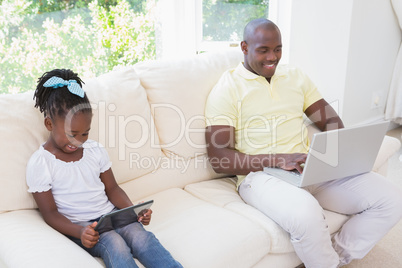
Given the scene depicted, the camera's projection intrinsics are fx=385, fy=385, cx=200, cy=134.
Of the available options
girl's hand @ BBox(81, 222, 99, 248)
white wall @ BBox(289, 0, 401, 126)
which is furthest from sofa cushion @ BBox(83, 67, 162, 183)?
white wall @ BBox(289, 0, 401, 126)

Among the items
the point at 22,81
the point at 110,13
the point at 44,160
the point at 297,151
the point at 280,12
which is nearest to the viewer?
the point at 44,160

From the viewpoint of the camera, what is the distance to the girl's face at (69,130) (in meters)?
1.31

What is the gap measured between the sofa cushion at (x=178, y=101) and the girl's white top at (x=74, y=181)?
1.35ft

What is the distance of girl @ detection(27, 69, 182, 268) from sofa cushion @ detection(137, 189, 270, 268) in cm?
8

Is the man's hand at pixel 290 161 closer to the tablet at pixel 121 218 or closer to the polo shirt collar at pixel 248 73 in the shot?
the polo shirt collar at pixel 248 73

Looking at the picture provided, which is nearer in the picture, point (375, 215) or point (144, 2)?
point (375, 215)

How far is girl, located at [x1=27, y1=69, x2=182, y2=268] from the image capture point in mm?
1275

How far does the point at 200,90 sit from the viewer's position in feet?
6.14

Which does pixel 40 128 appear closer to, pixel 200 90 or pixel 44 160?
pixel 44 160

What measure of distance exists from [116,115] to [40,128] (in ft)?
1.03

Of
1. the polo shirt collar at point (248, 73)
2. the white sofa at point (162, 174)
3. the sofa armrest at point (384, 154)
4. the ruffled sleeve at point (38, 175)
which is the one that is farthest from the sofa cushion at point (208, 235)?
the sofa armrest at point (384, 154)

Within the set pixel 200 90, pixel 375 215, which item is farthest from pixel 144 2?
pixel 375 215

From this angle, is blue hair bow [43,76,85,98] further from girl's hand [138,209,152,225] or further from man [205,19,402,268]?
man [205,19,402,268]

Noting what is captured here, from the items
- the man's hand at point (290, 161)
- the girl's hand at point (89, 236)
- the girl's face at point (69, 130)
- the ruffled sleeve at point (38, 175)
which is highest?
the girl's face at point (69, 130)
